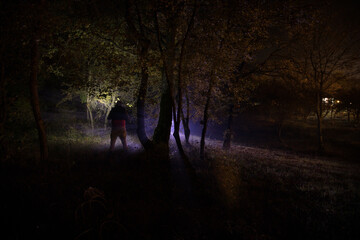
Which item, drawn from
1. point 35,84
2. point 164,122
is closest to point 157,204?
point 35,84

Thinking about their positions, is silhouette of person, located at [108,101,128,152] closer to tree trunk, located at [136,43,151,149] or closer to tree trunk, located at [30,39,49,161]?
tree trunk, located at [136,43,151,149]

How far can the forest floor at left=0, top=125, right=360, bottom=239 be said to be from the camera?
13.2 ft

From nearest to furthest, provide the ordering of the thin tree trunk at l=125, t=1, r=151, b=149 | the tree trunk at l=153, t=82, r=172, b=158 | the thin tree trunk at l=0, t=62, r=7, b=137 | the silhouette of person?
1. the thin tree trunk at l=0, t=62, r=7, b=137
2. the thin tree trunk at l=125, t=1, r=151, b=149
3. the silhouette of person
4. the tree trunk at l=153, t=82, r=172, b=158

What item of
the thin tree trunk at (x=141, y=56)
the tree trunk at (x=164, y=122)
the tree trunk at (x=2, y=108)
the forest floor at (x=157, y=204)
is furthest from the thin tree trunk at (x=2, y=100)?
the tree trunk at (x=164, y=122)

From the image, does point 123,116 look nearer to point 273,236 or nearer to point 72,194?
point 72,194

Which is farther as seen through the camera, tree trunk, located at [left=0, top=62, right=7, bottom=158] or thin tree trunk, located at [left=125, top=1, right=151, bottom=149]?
→ thin tree trunk, located at [left=125, top=1, right=151, bottom=149]

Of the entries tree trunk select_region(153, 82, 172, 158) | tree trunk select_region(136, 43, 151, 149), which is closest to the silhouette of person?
tree trunk select_region(136, 43, 151, 149)

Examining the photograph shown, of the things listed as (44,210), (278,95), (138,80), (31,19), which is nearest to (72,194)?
(44,210)

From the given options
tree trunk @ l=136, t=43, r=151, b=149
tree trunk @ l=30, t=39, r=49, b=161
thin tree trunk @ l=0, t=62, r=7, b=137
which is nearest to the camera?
tree trunk @ l=30, t=39, r=49, b=161

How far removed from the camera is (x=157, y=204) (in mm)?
5145

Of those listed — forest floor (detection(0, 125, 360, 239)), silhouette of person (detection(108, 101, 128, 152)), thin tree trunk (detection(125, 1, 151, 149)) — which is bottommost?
forest floor (detection(0, 125, 360, 239))

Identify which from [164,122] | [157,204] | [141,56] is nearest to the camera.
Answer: [157,204]

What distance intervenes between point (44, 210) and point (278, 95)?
1431 inches

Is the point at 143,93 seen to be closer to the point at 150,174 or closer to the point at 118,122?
the point at 118,122
